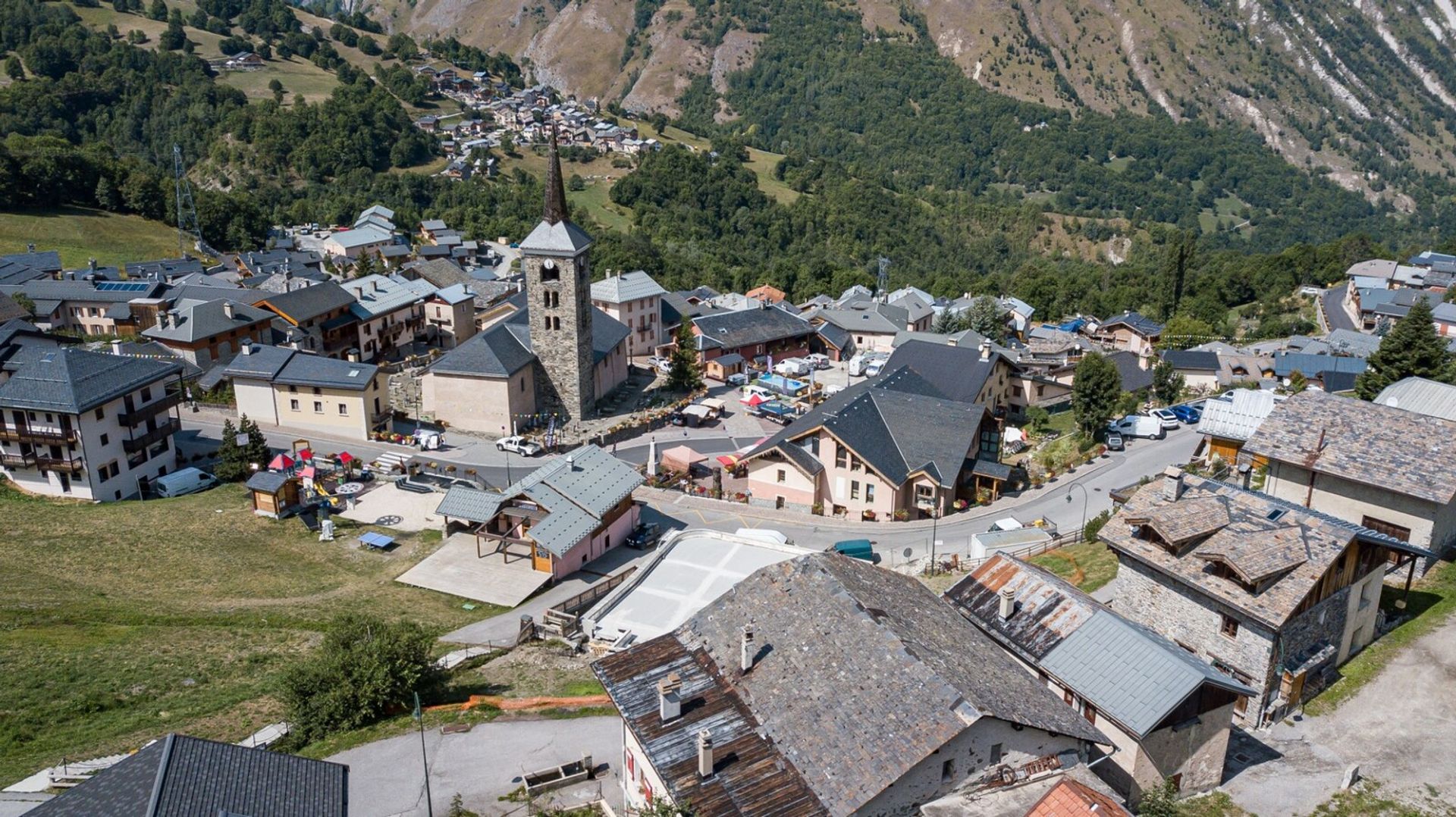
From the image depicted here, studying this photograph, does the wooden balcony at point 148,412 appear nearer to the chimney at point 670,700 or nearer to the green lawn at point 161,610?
the green lawn at point 161,610

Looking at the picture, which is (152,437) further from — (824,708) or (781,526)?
(824,708)

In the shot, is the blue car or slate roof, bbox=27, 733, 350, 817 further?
the blue car

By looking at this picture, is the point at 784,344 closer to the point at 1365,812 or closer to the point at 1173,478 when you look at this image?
the point at 1173,478

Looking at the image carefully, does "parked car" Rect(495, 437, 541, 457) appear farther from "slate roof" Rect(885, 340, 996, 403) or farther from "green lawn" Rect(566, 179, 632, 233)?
"green lawn" Rect(566, 179, 632, 233)

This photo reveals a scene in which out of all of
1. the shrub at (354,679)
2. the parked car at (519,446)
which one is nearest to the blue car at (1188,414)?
the parked car at (519,446)

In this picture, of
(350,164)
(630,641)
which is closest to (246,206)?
(350,164)

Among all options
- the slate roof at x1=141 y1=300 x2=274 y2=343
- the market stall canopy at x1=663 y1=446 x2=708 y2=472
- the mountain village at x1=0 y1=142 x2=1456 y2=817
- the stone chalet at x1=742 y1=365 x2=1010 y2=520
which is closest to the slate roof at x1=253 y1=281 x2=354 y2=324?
the mountain village at x1=0 y1=142 x2=1456 y2=817
